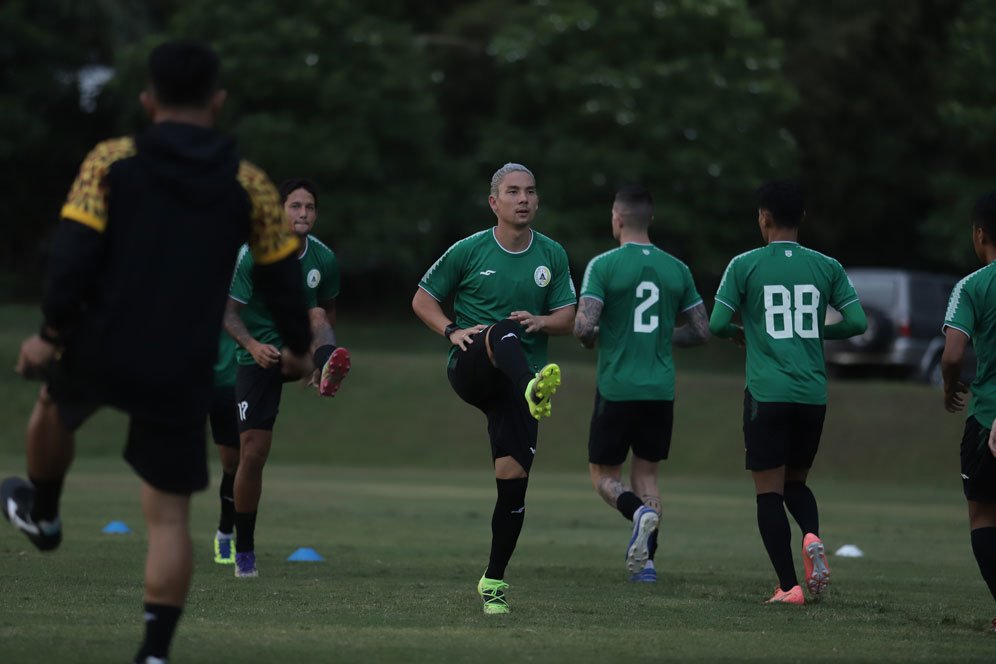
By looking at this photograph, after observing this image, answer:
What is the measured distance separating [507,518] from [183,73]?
11.8 ft

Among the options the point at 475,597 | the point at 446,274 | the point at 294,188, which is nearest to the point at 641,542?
the point at 475,597

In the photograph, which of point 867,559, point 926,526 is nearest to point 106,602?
point 867,559

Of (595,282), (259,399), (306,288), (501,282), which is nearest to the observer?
(501,282)

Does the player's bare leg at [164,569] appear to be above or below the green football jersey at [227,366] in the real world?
below

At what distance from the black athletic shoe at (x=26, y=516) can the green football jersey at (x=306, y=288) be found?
3903 millimetres

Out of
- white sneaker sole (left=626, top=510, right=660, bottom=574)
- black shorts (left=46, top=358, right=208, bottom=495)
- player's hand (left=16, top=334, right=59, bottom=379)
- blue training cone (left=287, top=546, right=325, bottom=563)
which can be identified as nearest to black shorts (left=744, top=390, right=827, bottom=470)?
white sneaker sole (left=626, top=510, right=660, bottom=574)

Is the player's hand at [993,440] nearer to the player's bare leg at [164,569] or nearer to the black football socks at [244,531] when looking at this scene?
the player's bare leg at [164,569]

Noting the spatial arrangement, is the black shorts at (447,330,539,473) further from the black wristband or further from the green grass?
the black wristband

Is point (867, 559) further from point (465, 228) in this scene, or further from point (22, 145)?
point (22, 145)

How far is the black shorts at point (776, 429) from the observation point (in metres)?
9.25

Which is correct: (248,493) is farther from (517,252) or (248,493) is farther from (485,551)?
(485,551)

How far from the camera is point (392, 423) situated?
26.8 metres

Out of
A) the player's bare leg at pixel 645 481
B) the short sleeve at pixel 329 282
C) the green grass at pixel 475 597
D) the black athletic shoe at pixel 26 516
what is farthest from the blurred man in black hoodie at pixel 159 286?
the player's bare leg at pixel 645 481

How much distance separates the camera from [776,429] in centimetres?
926
